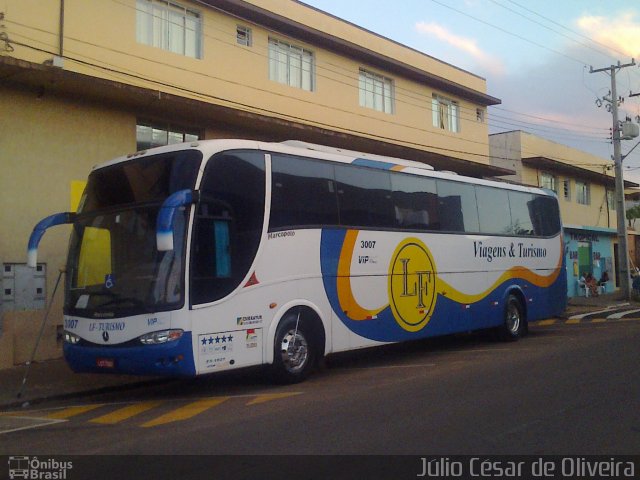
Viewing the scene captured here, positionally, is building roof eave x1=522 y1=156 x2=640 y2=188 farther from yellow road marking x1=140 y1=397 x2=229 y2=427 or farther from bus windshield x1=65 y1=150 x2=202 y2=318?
yellow road marking x1=140 y1=397 x2=229 y2=427

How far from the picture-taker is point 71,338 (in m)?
10.1

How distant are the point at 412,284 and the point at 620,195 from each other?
20701mm

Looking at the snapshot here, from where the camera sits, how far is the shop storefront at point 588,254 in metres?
33.6

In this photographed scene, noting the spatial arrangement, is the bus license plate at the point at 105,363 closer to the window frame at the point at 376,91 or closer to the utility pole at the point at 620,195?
the window frame at the point at 376,91

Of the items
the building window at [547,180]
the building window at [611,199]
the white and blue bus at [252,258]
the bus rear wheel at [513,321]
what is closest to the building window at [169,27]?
the white and blue bus at [252,258]

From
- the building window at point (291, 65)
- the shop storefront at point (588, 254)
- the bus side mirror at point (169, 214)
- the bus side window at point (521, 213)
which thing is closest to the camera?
the bus side mirror at point (169, 214)

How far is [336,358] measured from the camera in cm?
1448

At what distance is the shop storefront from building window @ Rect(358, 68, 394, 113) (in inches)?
491

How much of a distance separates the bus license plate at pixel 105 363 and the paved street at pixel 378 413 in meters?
0.63

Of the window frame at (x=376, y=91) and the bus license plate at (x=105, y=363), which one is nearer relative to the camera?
the bus license plate at (x=105, y=363)

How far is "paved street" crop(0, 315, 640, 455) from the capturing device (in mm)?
6973

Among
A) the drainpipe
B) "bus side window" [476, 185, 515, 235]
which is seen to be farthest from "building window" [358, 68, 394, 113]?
the drainpipe

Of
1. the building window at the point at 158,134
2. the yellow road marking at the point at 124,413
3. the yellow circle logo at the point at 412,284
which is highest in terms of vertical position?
the building window at the point at 158,134

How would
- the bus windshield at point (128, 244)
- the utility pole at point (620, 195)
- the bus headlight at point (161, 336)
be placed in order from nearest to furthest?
the bus headlight at point (161, 336), the bus windshield at point (128, 244), the utility pole at point (620, 195)
